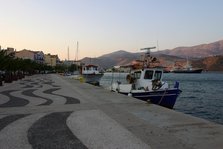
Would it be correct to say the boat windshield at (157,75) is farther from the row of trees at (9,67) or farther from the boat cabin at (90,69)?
the boat cabin at (90,69)

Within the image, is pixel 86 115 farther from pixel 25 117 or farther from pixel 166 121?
pixel 166 121

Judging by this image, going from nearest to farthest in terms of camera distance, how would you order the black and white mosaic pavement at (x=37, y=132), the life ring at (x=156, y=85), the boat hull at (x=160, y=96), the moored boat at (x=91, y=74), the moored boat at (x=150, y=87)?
the black and white mosaic pavement at (x=37, y=132)
the boat hull at (x=160, y=96)
the moored boat at (x=150, y=87)
the life ring at (x=156, y=85)
the moored boat at (x=91, y=74)

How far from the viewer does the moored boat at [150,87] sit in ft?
80.8

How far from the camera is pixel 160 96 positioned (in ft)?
81.1

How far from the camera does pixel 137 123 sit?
35.0 feet

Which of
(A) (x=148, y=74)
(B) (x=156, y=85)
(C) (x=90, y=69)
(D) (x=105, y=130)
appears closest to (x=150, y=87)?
(B) (x=156, y=85)

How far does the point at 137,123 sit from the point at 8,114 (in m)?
5.25

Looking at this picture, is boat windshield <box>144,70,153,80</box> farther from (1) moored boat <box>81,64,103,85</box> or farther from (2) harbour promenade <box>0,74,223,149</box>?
(1) moored boat <box>81,64,103,85</box>

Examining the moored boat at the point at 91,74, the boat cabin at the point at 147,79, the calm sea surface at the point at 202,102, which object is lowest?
the calm sea surface at the point at 202,102

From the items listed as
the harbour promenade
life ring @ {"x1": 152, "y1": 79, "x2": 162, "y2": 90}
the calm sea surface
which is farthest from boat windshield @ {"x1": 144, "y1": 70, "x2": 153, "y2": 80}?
the harbour promenade

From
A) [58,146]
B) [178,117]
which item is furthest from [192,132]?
[58,146]

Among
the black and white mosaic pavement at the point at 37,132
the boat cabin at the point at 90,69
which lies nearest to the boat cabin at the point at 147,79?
the black and white mosaic pavement at the point at 37,132

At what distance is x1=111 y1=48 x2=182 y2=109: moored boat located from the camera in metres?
24.6

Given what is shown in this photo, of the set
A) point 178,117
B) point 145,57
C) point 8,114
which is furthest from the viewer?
point 145,57
